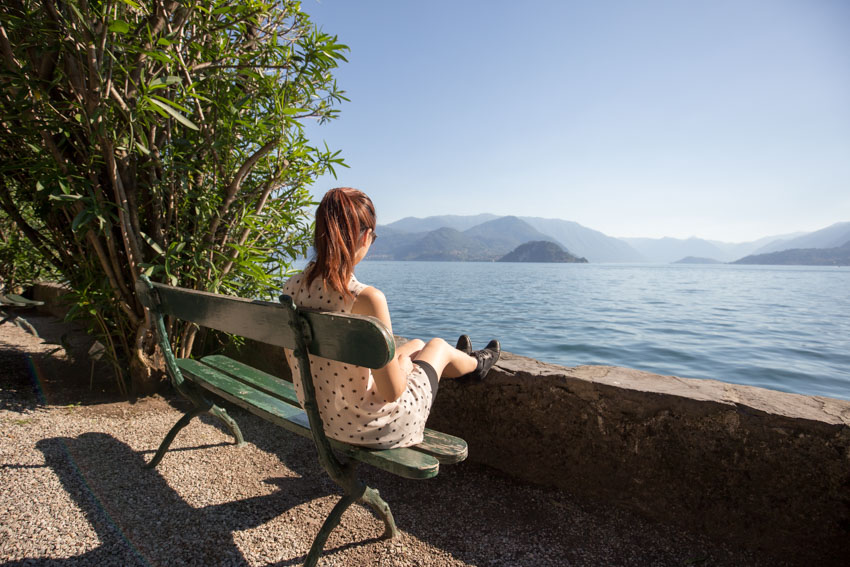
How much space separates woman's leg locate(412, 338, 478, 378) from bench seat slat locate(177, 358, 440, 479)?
1.58 ft

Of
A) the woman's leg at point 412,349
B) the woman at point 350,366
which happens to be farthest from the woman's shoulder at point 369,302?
the woman's leg at point 412,349

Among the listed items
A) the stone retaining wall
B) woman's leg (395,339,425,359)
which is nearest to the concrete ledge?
the stone retaining wall

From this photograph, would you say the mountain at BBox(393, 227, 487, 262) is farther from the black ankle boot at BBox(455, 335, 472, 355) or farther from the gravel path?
the gravel path

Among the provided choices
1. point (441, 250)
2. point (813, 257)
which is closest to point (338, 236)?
point (441, 250)

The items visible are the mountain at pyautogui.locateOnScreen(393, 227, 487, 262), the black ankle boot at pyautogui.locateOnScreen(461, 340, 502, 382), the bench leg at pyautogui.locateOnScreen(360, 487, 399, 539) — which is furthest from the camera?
the mountain at pyautogui.locateOnScreen(393, 227, 487, 262)

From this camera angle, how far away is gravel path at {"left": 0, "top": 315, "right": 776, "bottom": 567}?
1.72 meters

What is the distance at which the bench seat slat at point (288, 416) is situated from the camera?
4.84 ft

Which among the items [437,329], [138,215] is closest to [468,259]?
[437,329]

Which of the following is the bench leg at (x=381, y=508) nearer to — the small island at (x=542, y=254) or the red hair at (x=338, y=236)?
the red hair at (x=338, y=236)

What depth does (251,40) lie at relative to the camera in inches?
109

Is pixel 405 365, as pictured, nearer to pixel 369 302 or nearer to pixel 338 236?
pixel 369 302

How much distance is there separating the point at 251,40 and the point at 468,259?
14195cm

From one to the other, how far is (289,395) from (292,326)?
82 cm

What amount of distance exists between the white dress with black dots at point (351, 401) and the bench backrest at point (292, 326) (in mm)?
169
